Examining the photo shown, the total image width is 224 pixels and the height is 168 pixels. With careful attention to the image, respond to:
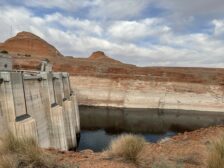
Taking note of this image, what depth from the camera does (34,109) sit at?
60.4 ft

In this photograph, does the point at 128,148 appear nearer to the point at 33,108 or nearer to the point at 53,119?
the point at 33,108

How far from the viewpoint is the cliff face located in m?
52.4

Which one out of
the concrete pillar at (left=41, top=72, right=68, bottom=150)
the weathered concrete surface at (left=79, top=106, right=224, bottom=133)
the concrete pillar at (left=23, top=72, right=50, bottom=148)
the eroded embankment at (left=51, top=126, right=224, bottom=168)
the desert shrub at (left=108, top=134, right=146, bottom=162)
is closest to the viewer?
the eroded embankment at (left=51, top=126, right=224, bottom=168)

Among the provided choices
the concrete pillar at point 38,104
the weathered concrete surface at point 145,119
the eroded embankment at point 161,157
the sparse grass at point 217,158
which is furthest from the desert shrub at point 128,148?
the weathered concrete surface at point 145,119

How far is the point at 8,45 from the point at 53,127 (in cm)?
7174

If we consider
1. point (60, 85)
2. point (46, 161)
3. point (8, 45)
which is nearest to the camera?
point (46, 161)

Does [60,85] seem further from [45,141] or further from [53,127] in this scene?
[45,141]

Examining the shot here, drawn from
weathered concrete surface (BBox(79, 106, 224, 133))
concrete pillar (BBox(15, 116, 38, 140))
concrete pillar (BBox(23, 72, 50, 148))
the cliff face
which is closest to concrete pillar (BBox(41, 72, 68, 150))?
concrete pillar (BBox(23, 72, 50, 148))

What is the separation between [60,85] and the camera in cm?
2642

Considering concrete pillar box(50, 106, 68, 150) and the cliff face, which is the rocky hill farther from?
concrete pillar box(50, 106, 68, 150)

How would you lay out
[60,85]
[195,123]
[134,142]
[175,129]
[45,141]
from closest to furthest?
[134,142] → [45,141] → [60,85] → [175,129] → [195,123]

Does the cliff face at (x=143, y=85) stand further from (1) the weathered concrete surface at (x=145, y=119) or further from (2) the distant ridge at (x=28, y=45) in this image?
(2) the distant ridge at (x=28, y=45)

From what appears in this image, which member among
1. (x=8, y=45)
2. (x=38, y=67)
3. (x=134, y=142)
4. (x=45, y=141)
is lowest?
(x=45, y=141)

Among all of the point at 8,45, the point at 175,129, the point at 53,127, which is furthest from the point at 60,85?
the point at 8,45
